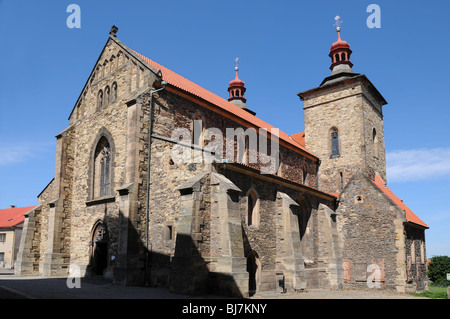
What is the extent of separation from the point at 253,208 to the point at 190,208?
14.0 ft

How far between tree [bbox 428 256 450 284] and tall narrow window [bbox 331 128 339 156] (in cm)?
2094

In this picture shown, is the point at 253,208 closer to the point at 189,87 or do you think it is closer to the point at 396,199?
the point at 189,87

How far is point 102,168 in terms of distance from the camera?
18766mm

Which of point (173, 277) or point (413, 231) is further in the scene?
point (413, 231)

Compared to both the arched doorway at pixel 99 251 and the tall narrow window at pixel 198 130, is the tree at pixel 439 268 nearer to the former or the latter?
the tall narrow window at pixel 198 130

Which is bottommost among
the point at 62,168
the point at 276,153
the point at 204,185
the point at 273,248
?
the point at 273,248

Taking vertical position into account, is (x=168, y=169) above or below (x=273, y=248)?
above

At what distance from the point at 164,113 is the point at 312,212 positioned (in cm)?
1015

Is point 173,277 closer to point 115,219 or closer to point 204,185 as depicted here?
point 204,185
